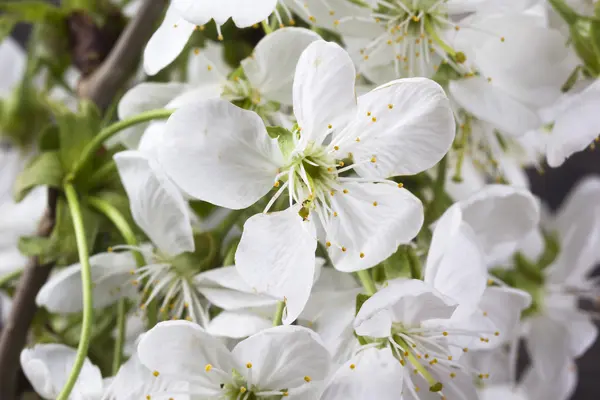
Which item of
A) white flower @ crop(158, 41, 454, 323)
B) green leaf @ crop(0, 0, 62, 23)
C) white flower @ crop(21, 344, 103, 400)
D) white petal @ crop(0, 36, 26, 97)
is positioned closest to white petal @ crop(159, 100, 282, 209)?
white flower @ crop(158, 41, 454, 323)

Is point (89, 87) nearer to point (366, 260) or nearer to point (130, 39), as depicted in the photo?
point (130, 39)

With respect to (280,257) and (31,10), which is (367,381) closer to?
(280,257)

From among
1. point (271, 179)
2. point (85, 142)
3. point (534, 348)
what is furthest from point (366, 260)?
point (534, 348)

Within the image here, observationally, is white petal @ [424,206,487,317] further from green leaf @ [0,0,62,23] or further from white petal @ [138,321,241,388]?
green leaf @ [0,0,62,23]

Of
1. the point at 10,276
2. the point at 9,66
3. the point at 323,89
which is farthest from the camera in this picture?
the point at 9,66

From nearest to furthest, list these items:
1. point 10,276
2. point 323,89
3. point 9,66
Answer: point 323,89 → point 10,276 → point 9,66

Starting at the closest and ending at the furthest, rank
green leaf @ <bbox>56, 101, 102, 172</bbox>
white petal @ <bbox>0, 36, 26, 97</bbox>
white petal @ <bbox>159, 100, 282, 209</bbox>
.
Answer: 1. white petal @ <bbox>159, 100, 282, 209</bbox>
2. green leaf @ <bbox>56, 101, 102, 172</bbox>
3. white petal @ <bbox>0, 36, 26, 97</bbox>

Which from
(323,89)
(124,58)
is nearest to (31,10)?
(124,58)
